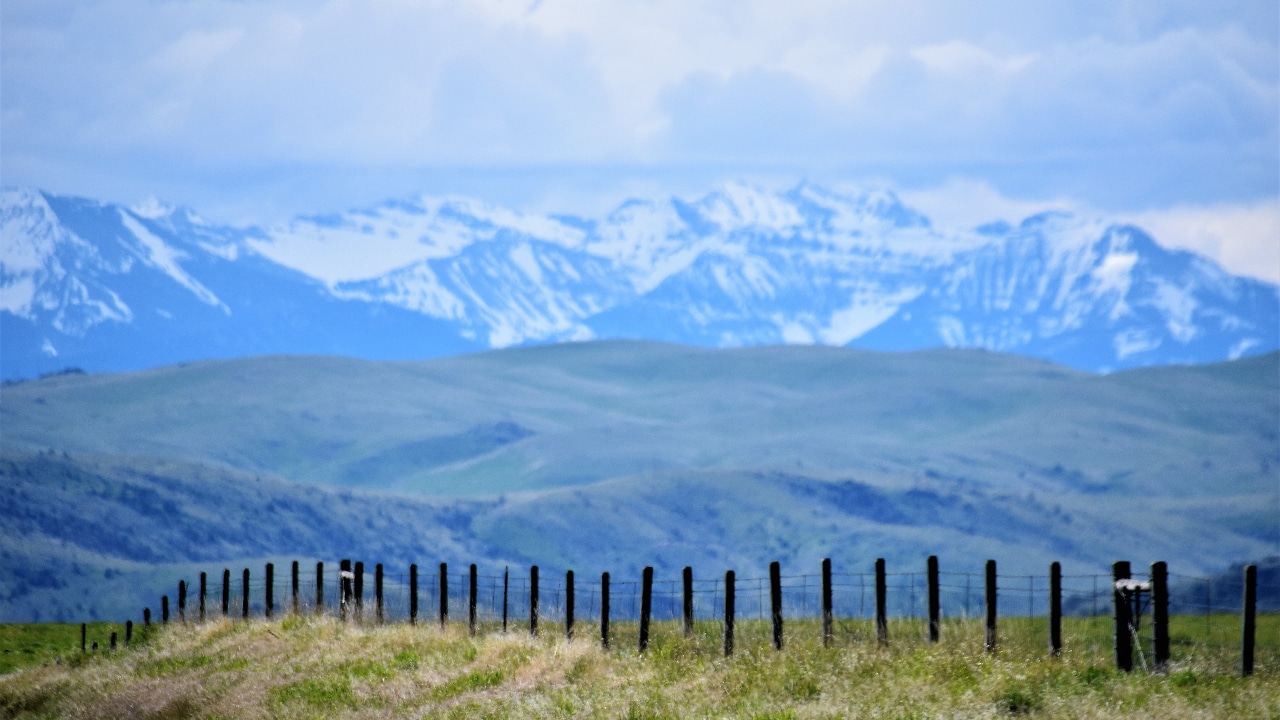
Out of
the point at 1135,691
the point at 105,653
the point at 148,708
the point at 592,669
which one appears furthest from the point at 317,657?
the point at 1135,691

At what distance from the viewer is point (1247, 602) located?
22.6 meters

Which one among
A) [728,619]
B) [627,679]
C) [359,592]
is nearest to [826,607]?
[728,619]

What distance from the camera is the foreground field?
73.0ft

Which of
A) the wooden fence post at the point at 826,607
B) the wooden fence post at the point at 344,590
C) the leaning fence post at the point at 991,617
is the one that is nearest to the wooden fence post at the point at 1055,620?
the leaning fence post at the point at 991,617

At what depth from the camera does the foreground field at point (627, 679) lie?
876 inches

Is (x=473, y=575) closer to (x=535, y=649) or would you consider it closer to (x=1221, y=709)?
(x=535, y=649)

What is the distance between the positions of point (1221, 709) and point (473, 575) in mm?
20049

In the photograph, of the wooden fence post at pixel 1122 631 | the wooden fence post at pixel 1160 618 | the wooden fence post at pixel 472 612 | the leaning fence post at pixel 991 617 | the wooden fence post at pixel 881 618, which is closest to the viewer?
the wooden fence post at pixel 1160 618

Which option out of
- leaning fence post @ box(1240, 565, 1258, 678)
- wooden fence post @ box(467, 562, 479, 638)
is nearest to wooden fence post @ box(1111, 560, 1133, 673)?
leaning fence post @ box(1240, 565, 1258, 678)

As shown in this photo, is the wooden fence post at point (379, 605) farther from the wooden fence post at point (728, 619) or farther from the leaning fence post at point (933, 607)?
the leaning fence post at point (933, 607)

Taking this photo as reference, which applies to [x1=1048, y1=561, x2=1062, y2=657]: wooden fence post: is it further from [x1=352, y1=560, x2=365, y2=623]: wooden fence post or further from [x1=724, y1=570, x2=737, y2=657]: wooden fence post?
[x1=352, y1=560, x2=365, y2=623]: wooden fence post

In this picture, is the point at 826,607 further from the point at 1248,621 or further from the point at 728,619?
the point at 1248,621

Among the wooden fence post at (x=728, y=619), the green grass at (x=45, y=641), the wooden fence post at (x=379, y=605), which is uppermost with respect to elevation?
the wooden fence post at (x=728, y=619)

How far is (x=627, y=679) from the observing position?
1036 inches
